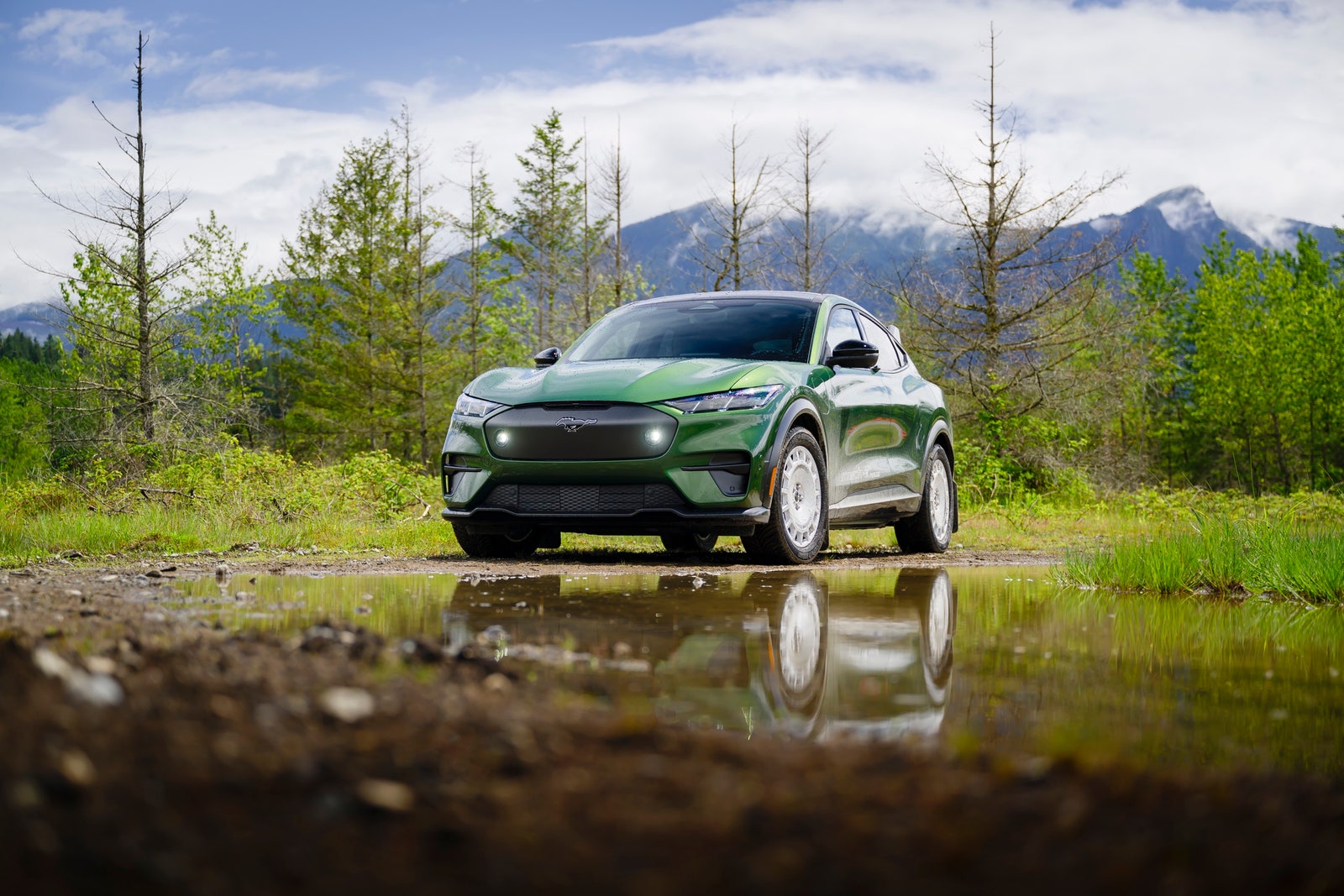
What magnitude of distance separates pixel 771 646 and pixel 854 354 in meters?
4.49

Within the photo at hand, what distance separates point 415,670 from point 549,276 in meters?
42.9

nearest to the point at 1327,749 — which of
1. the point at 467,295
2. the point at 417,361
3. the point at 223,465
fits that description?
the point at 223,465

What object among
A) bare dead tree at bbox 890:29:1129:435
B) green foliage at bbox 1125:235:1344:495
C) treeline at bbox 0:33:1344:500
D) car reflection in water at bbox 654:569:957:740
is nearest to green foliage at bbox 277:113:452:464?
treeline at bbox 0:33:1344:500

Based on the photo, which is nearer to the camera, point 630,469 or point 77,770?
Result: point 77,770

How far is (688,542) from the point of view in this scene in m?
10.1

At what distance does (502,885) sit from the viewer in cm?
166

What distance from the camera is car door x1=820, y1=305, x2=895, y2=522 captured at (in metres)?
8.86

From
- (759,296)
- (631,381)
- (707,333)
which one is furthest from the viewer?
(759,296)

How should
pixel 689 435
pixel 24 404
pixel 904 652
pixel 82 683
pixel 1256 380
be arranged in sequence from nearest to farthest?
pixel 82 683 < pixel 904 652 < pixel 689 435 < pixel 24 404 < pixel 1256 380

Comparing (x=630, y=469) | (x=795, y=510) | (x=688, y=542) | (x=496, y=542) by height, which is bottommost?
(x=688, y=542)

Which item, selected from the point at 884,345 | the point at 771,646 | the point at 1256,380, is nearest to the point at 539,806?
the point at 771,646

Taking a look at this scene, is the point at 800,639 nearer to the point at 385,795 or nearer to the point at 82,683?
the point at 82,683

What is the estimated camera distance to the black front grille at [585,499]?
779 cm

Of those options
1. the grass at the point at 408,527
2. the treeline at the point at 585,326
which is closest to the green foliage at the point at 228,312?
the treeline at the point at 585,326
